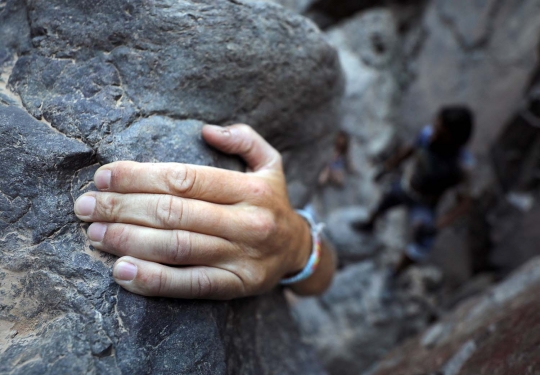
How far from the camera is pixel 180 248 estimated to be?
646 millimetres

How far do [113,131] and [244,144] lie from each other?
0.25 meters

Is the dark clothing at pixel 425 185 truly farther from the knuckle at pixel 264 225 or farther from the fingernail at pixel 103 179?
the fingernail at pixel 103 179

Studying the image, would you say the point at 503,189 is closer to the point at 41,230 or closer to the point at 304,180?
the point at 304,180

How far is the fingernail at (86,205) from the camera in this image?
2.15 feet

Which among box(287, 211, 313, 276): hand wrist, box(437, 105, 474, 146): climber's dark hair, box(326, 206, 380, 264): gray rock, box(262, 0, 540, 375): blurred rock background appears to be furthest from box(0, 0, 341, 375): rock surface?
box(326, 206, 380, 264): gray rock

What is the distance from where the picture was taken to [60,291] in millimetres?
640

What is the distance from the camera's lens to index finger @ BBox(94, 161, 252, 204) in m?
0.65

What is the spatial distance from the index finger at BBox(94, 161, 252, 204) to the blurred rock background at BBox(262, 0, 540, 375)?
5.27 ft

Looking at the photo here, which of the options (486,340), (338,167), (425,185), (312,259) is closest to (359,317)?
(425,185)

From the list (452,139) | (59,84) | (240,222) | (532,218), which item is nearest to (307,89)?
(240,222)

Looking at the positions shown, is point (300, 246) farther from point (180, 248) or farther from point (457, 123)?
point (457, 123)

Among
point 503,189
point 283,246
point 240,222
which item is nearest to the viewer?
point 240,222

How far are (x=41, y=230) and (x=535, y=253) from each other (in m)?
2.46

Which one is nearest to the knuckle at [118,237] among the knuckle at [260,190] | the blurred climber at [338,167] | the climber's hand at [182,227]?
the climber's hand at [182,227]
